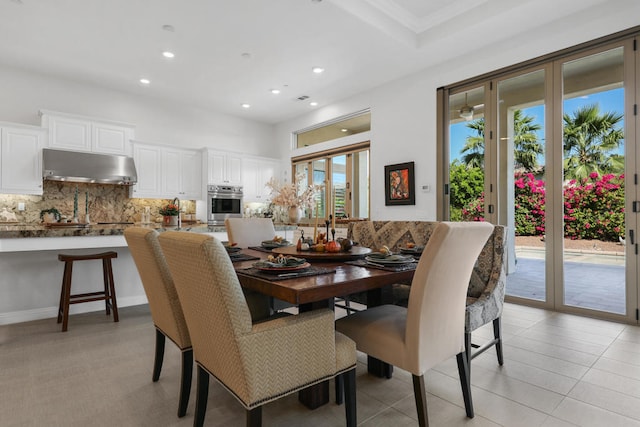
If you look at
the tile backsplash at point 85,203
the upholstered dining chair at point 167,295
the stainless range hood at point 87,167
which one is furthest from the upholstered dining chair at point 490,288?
the tile backsplash at point 85,203

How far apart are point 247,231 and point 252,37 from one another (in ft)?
7.34

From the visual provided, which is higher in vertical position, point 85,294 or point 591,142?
point 591,142

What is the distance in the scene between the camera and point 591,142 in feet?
11.4

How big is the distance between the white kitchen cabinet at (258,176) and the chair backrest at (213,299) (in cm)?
541

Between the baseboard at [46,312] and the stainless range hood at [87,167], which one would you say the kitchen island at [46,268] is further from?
the stainless range hood at [87,167]

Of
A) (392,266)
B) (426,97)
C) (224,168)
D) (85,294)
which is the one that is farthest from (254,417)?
(224,168)

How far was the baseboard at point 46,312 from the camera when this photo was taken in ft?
10.5

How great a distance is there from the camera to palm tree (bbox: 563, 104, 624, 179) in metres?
3.32

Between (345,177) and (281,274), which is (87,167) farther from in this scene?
(281,274)

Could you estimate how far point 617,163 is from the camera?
3.30m

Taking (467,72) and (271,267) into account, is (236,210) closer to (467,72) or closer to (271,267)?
(467,72)

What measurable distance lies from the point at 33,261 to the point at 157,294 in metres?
2.32

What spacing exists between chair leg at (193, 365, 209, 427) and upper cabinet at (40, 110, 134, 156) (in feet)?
15.5

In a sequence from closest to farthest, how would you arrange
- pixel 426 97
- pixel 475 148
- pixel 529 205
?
pixel 529 205, pixel 475 148, pixel 426 97
